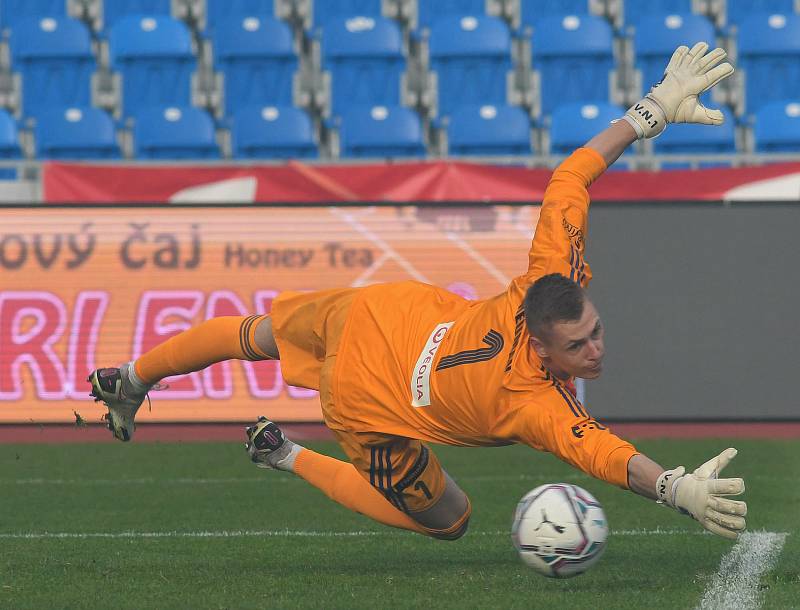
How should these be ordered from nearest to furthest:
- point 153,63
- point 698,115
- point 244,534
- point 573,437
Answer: point 573,437 < point 698,115 < point 244,534 < point 153,63

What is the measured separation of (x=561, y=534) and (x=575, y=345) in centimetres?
81

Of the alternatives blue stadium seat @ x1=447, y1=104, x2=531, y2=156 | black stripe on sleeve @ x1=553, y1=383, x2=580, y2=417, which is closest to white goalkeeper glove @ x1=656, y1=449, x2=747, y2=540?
black stripe on sleeve @ x1=553, y1=383, x2=580, y2=417

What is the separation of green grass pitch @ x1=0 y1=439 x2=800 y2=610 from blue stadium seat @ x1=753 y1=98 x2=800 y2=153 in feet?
19.5

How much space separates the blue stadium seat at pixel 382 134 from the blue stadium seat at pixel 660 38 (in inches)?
122

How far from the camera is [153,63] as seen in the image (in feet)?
57.8

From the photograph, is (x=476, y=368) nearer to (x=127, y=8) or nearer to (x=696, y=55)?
(x=696, y=55)

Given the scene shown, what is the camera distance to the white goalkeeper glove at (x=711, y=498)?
15.5 feet

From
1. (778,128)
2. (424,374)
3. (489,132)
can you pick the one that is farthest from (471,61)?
(424,374)

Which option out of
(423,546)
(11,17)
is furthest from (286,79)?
(423,546)

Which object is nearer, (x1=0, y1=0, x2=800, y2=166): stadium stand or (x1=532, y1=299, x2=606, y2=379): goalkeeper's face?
(x1=532, y1=299, x2=606, y2=379): goalkeeper's face

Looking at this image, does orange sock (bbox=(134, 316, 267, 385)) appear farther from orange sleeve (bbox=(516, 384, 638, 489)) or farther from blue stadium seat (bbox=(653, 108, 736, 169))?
blue stadium seat (bbox=(653, 108, 736, 169))

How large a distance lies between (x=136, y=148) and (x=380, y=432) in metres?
11.0

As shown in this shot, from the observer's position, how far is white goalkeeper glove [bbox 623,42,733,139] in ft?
20.0

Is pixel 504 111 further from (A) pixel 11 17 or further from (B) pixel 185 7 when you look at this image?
(A) pixel 11 17
